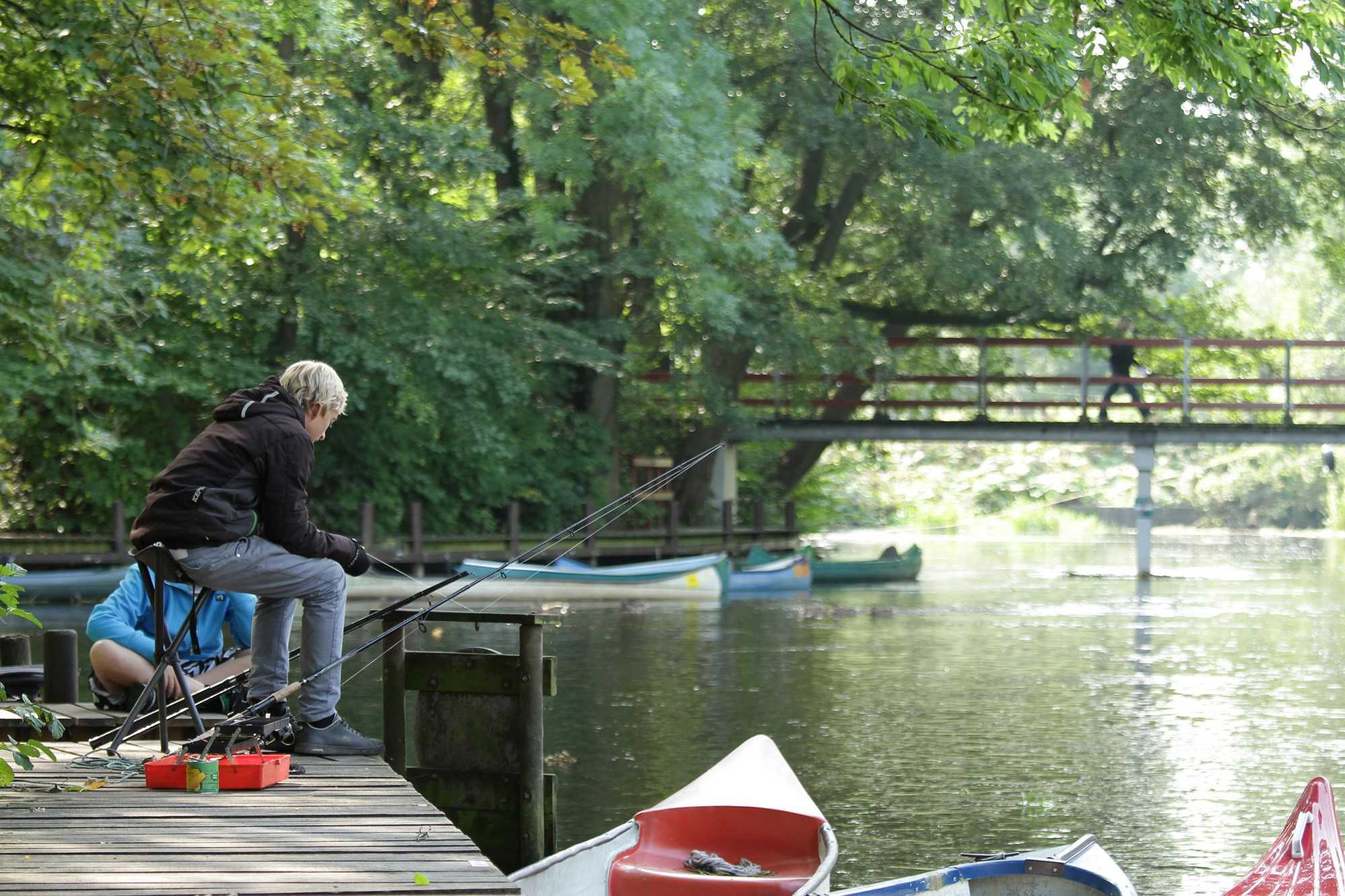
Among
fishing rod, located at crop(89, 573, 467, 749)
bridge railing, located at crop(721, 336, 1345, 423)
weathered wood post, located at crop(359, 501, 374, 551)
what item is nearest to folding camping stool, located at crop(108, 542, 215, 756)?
fishing rod, located at crop(89, 573, 467, 749)

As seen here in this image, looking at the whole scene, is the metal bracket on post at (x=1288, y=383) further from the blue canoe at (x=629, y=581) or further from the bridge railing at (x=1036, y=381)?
the blue canoe at (x=629, y=581)

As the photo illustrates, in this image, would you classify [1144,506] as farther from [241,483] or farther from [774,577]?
[241,483]

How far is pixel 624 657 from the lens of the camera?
1808 cm

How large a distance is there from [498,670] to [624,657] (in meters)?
10.4

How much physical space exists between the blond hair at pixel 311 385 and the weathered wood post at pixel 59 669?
243 cm

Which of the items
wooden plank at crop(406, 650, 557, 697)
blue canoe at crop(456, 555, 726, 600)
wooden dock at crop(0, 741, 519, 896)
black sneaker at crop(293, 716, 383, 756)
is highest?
wooden plank at crop(406, 650, 557, 697)

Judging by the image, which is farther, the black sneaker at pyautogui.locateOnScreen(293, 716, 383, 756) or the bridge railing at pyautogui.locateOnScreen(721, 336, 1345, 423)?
the bridge railing at pyautogui.locateOnScreen(721, 336, 1345, 423)

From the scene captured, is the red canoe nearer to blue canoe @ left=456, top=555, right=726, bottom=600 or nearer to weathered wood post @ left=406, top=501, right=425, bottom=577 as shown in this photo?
blue canoe @ left=456, top=555, right=726, bottom=600

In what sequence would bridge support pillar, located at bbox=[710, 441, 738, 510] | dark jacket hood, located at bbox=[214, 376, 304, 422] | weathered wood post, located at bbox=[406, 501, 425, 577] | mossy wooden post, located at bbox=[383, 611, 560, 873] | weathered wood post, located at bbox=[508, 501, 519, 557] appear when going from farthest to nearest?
1. bridge support pillar, located at bbox=[710, 441, 738, 510]
2. weathered wood post, located at bbox=[508, 501, 519, 557]
3. weathered wood post, located at bbox=[406, 501, 425, 577]
4. mossy wooden post, located at bbox=[383, 611, 560, 873]
5. dark jacket hood, located at bbox=[214, 376, 304, 422]

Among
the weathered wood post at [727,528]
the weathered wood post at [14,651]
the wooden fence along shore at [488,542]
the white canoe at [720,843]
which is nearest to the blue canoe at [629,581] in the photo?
the wooden fence along shore at [488,542]

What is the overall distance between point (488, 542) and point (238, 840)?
22213 millimetres

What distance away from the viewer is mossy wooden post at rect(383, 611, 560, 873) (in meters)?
7.66

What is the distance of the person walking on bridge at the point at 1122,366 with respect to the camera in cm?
3130

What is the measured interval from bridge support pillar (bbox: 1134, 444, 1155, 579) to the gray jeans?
26452 mm
